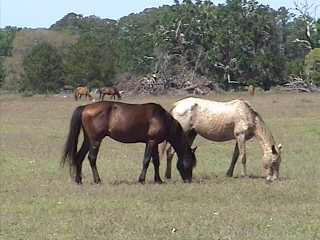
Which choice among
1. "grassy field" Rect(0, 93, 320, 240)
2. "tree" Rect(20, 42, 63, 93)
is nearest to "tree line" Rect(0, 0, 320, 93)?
Result: "tree" Rect(20, 42, 63, 93)

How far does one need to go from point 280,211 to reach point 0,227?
3390 millimetres

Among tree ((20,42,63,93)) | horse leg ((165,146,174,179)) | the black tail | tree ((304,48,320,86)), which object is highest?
the black tail

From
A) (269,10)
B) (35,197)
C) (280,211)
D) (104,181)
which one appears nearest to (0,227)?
(35,197)

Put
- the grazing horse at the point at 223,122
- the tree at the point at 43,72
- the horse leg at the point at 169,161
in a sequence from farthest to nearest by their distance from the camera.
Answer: the tree at the point at 43,72 < the grazing horse at the point at 223,122 < the horse leg at the point at 169,161

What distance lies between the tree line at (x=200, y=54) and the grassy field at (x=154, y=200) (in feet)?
156

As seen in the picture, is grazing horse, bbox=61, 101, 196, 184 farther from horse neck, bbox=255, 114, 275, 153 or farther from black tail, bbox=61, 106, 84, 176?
horse neck, bbox=255, 114, 275, 153

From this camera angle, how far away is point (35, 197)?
10.6 meters

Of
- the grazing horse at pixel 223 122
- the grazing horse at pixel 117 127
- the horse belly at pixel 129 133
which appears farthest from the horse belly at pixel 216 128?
Answer: the horse belly at pixel 129 133

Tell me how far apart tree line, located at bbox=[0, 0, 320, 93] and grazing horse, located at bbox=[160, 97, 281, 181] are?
4909 cm

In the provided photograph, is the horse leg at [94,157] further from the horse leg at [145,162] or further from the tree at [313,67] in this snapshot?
the tree at [313,67]

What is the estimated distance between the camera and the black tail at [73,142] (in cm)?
1240

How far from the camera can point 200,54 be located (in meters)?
67.0

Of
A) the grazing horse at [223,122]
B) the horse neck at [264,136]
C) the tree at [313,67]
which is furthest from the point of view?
the tree at [313,67]

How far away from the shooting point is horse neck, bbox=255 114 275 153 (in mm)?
13102
